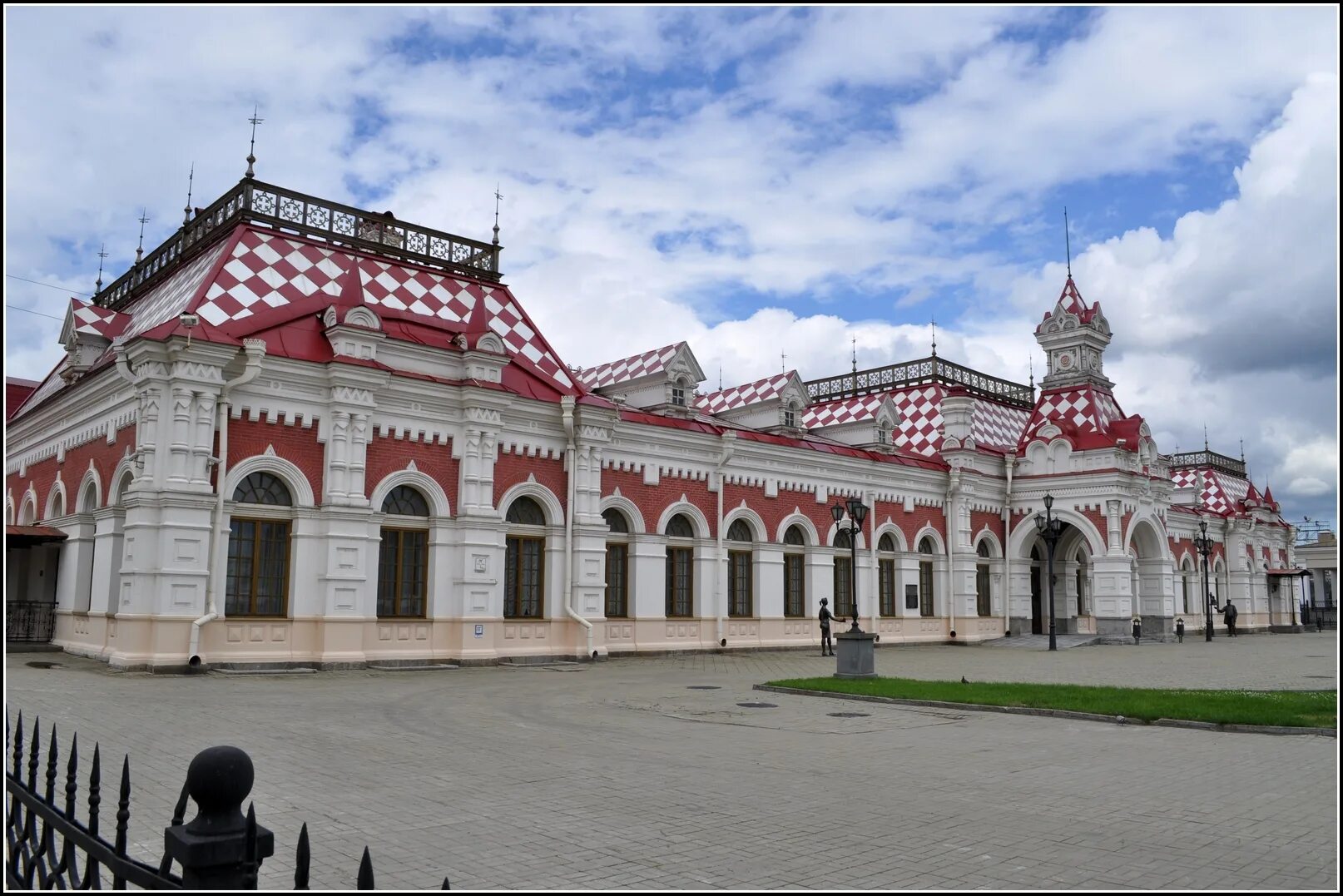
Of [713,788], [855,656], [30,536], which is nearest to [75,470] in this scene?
[30,536]

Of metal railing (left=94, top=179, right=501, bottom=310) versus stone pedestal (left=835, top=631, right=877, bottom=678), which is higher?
metal railing (left=94, top=179, right=501, bottom=310)

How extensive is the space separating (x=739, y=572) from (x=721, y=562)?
116 cm

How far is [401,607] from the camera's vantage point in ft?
68.8

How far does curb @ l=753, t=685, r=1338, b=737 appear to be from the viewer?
A: 1172 cm

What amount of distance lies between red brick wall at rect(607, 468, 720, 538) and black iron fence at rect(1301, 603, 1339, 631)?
46.4 metres

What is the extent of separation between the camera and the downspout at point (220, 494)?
1778 cm

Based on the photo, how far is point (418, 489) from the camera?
21.2m

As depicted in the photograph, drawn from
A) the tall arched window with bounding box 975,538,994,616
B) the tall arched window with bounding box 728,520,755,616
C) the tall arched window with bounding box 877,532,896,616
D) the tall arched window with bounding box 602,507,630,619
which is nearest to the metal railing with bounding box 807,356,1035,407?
the tall arched window with bounding box 975,538,994,616

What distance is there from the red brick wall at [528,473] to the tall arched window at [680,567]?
157 inches

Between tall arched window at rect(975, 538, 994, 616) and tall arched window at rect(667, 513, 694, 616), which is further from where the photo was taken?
tall arched window at rect(975, 538, 994, 616)

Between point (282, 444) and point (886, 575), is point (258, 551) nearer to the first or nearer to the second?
point (282, 444)

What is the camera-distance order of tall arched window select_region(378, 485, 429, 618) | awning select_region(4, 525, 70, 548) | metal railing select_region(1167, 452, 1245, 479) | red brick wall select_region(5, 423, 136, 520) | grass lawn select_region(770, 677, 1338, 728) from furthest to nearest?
metal railing select_region(1167, 452, 1245, 479), awning select_region(4, 525, 70, 548), tall arched window select_region(378, 485, 429, 618), red brick wall select_region(5, 423, 136, 520), grass lawn select_region(770, 677, 1338, 728)

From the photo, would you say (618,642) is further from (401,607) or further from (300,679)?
(300,679)

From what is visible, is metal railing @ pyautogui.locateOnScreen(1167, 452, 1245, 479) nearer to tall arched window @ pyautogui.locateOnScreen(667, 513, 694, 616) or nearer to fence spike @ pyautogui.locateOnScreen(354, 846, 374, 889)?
tall arched window @ pyautogui.locateOnScreen(667, 513, 694, 616)
